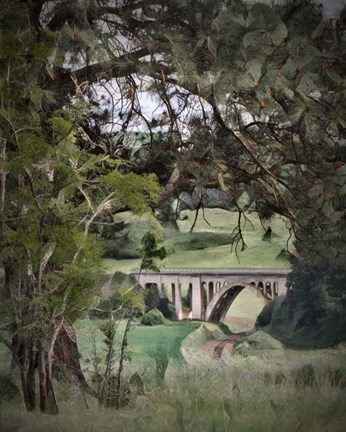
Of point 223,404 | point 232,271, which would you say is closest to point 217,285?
point 232,271

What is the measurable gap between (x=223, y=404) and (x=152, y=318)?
0.71 m

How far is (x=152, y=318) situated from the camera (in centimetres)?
410

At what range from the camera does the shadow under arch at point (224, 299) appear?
431 centimetres

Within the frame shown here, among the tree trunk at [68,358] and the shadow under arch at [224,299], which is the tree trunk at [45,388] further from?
the shadow under arch at [224,299]

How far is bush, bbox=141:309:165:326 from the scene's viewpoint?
13.4ft

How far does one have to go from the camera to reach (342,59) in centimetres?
364

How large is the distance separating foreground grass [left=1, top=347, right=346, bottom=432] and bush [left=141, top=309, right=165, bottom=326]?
25 cm

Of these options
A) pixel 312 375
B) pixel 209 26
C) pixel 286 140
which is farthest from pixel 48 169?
pixel 312 375

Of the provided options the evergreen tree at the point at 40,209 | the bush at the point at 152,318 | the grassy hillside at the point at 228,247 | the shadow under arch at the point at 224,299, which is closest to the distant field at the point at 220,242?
the grassy hillside at the point at 228,247

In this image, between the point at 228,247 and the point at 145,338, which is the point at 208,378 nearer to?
the point at 145,338

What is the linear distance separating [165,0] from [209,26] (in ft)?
0.95

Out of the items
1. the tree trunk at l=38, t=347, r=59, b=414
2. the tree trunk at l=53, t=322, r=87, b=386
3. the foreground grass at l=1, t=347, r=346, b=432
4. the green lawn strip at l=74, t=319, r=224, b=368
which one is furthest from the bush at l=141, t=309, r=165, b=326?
the tree trunk at l=38, t=347, r=59, b=414

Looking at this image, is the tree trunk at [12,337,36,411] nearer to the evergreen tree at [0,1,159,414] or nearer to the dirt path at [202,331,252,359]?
the evergreen tree at [0,1,159,414]

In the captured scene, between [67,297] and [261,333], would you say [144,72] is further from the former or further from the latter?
[261,333]
